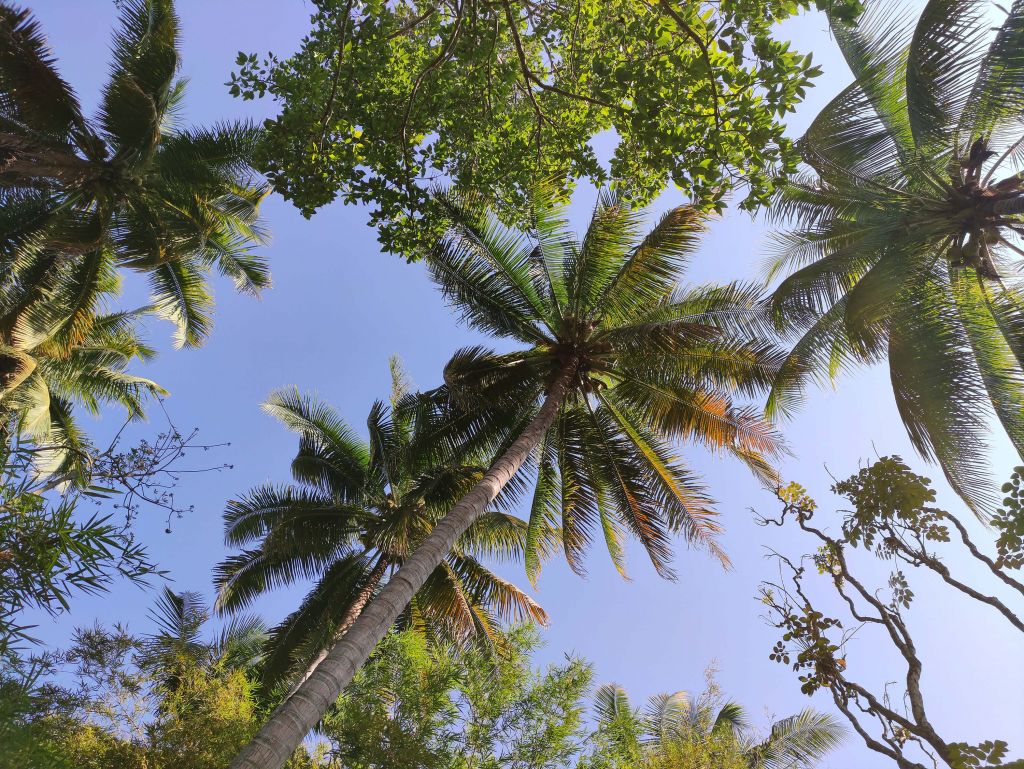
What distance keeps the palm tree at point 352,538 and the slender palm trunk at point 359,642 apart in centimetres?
334

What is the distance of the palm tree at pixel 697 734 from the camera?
338 inches

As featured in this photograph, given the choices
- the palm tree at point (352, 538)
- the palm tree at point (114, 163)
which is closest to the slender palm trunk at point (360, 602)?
the palm tree at point (352, 538)

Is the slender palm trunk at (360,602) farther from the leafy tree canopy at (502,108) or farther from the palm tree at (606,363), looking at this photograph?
the leafy tree canopy at (502,108)

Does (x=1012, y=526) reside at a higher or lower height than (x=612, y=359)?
lower

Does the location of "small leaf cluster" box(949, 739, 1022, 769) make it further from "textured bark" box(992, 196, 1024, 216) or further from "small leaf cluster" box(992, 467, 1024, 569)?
"textured bark" box(992, 196, 1024, 216)

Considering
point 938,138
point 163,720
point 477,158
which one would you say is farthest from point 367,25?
point 163,720

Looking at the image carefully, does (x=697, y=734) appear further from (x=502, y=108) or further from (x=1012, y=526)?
(x=502, y=108)

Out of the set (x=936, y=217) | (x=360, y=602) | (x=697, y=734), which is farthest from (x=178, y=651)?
(x=936, y=217)

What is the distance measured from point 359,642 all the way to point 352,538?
8.15 metres

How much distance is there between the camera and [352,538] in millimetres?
14258

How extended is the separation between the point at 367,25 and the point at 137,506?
5.03 m

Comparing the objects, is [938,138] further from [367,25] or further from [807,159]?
[367,25]

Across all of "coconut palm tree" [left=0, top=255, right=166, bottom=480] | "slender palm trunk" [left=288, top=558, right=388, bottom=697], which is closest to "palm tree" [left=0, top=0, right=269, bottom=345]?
"coconut palm tree" [left=0, top=255, right=166, bottom=480]

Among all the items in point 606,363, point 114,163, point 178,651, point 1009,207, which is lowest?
point 178,651
